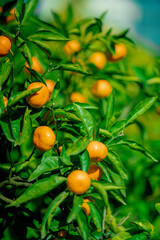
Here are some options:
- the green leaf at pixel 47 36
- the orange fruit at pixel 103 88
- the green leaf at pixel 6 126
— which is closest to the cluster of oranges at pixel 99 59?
the orange fruit at pixel 103 88

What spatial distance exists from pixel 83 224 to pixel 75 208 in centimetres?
5

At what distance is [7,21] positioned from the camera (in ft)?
3.91

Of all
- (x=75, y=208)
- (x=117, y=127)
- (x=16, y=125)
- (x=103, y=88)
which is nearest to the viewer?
(x=75, y=208)

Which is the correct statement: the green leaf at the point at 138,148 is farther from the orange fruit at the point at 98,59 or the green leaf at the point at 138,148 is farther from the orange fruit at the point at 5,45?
the orange fruit at the point at 98,59

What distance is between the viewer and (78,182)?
0.61 meters

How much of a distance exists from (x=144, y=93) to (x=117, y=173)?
2.42 ft

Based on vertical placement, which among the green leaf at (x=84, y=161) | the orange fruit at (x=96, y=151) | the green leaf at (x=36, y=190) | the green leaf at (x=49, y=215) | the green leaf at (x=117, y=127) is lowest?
the green leaf at (x=49, y=215)

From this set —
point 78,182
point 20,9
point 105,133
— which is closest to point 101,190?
point 78,182

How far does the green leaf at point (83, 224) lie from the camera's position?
59cm

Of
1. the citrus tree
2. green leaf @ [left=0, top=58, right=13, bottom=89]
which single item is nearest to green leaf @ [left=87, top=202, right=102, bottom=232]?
the citrus tree

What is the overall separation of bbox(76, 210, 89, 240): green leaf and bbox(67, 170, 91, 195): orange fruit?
0.05 meters

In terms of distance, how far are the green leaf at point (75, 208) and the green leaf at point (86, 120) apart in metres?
0.18

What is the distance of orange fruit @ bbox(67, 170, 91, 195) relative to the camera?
61cm

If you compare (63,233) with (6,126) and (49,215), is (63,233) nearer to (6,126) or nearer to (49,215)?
(49,215)
